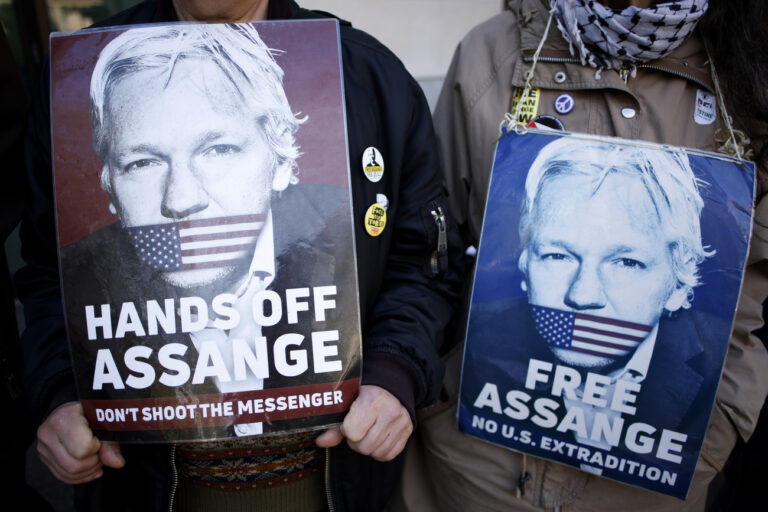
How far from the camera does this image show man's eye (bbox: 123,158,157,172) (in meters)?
0.96

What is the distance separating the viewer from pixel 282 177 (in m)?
0.99

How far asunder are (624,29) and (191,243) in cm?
100

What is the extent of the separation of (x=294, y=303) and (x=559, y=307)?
1.85ft

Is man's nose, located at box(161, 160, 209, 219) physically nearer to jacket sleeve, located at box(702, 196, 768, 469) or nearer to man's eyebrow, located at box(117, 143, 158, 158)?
man's eyebrow, located at box(117, 143, 158, 158)

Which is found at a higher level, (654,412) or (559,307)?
(559,307)

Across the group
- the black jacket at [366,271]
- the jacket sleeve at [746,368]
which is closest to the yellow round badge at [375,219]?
the black jacket at [366,271]

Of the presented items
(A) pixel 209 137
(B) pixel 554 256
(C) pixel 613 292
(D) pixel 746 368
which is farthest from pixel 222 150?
(D) pixel 746 368

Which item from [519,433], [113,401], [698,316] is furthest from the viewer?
[519,433]

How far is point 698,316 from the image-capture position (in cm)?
112

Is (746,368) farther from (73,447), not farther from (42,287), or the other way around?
(42,287)

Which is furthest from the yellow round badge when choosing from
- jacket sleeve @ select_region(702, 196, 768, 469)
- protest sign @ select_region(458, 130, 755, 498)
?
jacket sleeve @ select_region(702, 196, 768, 469)

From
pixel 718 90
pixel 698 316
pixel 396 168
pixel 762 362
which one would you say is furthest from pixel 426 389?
pixel 718 90

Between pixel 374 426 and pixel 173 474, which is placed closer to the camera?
pixel 374 426

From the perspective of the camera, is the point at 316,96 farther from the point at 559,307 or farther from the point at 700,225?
the point at 700,225
